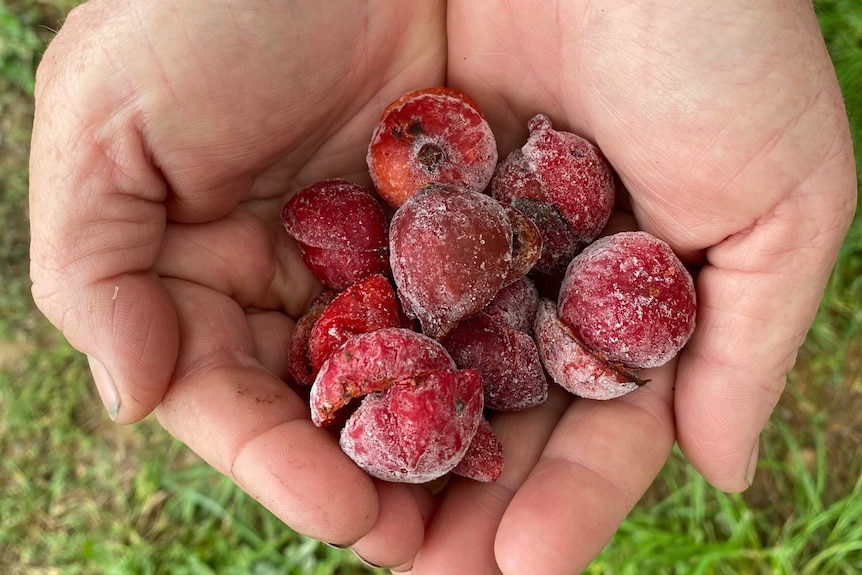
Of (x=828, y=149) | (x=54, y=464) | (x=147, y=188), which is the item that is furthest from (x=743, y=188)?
(x=54, y=464)

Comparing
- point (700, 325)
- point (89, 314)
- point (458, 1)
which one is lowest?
point (700, 325)

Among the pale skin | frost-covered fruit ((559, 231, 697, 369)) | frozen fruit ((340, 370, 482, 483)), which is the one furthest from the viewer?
frost-covered fruit ((559, 231, 697, 369))

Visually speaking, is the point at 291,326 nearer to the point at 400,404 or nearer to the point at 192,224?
the point at 192,224

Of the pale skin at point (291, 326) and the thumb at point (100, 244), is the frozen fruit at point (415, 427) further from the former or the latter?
the thumb at point (100, 244)

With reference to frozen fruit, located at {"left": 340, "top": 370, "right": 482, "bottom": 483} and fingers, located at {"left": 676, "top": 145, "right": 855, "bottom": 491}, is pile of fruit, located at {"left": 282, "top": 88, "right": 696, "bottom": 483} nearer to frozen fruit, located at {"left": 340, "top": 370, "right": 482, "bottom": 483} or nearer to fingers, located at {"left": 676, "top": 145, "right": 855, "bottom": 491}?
frozen fruit, located at {"left": 340, "top": 370, "right": 482, "bottom": 483}

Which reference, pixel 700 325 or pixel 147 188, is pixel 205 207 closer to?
pixel 147 188

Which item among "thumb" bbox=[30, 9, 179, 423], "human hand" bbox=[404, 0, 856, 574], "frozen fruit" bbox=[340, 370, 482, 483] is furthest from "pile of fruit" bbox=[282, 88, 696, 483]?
"thumb" bbox=[30, 9, 179, 423]
